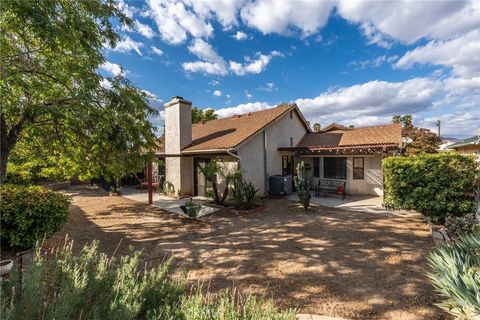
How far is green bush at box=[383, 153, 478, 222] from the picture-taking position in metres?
7.67

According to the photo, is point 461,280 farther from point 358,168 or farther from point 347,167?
point 347,167

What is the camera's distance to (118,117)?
682cm

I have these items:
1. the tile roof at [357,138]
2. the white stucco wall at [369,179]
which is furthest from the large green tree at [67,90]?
the white stucco wall at [369,179]

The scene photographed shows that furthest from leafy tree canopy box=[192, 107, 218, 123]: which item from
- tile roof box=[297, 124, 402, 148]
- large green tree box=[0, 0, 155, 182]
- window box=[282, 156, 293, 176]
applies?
large green tree box=[0, 0, 155, 182]

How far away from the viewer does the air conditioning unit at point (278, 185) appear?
14.4m

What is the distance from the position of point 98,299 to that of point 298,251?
511 cm

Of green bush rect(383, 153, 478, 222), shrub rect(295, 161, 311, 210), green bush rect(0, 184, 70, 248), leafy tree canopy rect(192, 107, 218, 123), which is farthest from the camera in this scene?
leafy tree canopy rect(192, 107, 218, 123)

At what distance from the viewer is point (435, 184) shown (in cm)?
800

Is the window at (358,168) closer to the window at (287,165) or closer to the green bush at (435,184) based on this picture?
the window at (287,165)

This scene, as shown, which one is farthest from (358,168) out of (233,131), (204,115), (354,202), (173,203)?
(204,115)

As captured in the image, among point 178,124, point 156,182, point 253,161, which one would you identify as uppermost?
point 178,124

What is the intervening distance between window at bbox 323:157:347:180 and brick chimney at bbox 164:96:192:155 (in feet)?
32.5

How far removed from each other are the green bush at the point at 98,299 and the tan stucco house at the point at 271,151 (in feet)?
→ 31.3

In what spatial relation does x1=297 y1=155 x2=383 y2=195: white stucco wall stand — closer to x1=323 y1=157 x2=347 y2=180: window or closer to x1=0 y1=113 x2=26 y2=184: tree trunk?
x1=323 y1=157 x2=347 y2=180: window
